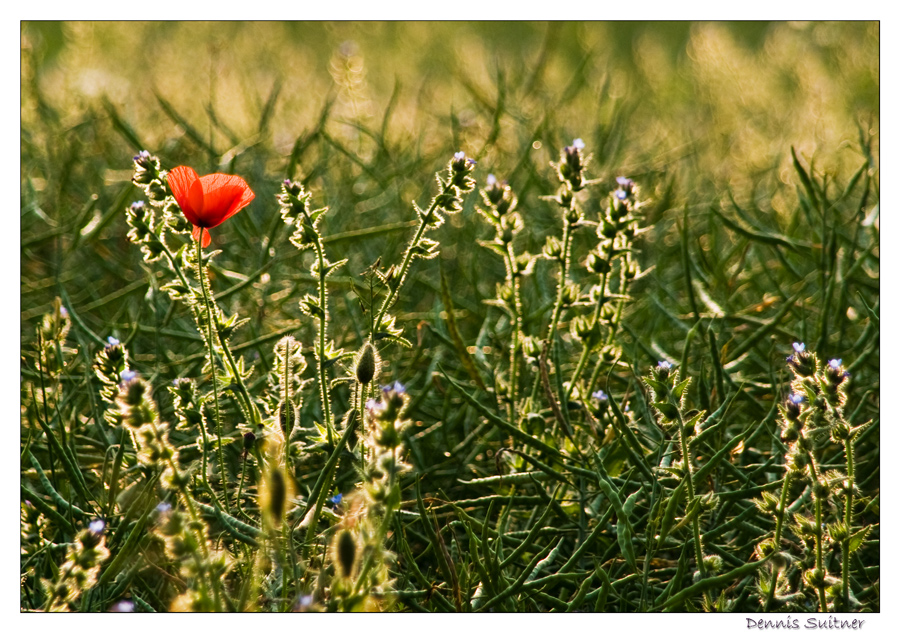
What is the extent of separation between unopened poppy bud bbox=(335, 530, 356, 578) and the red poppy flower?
0.30 m

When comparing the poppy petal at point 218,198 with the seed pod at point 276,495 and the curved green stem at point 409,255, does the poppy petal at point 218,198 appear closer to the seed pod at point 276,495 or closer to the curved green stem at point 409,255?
the curved green stem at point 409,255

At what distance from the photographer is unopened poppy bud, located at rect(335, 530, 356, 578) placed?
1.61 feet

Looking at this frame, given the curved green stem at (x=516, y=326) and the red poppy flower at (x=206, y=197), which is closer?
the red poppy flower at (x=206, y=197)

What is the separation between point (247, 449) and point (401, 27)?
168 centimetres

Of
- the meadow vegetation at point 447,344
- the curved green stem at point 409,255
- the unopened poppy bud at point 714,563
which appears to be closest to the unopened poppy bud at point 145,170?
the meadow vegetation at point 447,344

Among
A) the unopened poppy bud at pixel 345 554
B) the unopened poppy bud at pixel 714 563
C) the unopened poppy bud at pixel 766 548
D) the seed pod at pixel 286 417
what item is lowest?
the unopened poppy bud at pixel 714 563

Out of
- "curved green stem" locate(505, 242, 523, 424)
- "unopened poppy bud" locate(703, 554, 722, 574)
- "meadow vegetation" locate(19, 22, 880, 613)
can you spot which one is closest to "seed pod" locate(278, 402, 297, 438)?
"meadow vegetation" locate(19, 22, 880, 613)

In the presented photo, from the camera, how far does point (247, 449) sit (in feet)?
2.27

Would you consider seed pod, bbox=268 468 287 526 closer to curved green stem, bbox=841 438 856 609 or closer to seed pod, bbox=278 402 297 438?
seed pod, bbox=278 402 297 438

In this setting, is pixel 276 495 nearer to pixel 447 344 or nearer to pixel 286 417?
pixel 286 417

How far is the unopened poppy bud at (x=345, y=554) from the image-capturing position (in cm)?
49

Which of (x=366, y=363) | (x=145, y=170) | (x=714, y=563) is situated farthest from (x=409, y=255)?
(x=714, y=563)

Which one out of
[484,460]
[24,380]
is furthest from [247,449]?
→ [24,380]

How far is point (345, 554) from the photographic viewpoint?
49 cm
